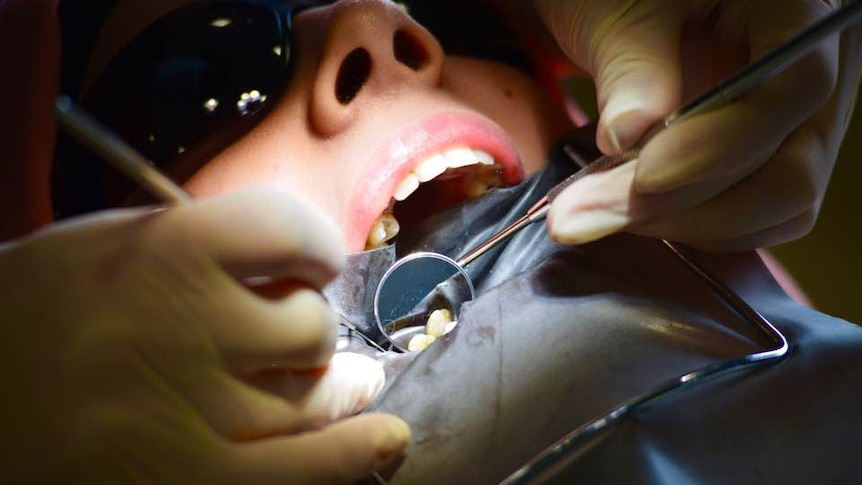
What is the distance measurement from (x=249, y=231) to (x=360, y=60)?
42cm

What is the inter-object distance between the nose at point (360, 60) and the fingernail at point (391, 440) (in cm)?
39

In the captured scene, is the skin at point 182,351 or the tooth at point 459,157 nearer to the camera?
the skin at point 182,351

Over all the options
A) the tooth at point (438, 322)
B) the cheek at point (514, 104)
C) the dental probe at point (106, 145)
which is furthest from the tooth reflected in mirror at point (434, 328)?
the dental probe at point (106, 145)

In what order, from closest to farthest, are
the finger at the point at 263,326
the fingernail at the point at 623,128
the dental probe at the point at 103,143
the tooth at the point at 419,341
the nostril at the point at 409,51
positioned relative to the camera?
the dental probe at the point at 103,143 → the finger at the point at 263,326 → the fingernail at the point at 623,128 → the tooth at the point at 419,341 → the nostril at the point at 409,51

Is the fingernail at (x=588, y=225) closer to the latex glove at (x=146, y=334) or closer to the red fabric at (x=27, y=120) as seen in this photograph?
the latex glove at (x=146, y=334)

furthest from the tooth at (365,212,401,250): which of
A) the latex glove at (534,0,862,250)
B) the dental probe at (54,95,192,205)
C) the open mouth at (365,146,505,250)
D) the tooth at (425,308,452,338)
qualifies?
the dental probe at (54,95,192,205)

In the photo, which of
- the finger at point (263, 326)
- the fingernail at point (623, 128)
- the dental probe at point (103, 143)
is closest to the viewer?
the dental probe at point (103, 143)

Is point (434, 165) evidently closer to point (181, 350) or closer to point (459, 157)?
point (459, 157)

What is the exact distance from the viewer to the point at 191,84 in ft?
2.72

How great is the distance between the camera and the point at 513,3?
42.1 inches

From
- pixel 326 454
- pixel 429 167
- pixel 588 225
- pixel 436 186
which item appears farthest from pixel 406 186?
pixel 326 454

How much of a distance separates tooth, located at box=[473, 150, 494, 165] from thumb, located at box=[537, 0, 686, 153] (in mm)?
158

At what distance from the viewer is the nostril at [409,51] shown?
Result: 90cm

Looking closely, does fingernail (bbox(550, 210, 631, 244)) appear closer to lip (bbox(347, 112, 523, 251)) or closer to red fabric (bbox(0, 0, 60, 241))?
lip (bbox(347, 112, 523, 251))
